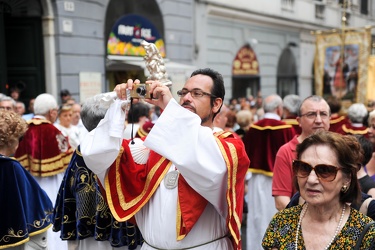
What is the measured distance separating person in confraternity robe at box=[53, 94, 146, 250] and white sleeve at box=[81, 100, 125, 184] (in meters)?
0.68

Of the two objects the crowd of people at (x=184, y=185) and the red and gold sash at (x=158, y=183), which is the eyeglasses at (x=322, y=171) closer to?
the crowd of people at (x=184, y=185)

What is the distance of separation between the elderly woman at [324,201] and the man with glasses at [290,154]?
4.63ft

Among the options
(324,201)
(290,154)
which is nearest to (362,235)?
(324,201)

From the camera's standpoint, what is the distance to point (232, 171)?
2332 millimetres

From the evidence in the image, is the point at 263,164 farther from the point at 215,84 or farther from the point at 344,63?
the point at 344,63

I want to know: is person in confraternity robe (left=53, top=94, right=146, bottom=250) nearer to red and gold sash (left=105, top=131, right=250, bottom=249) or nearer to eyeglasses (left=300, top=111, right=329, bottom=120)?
red and gold sash (left=105, top=131, right=250, bottom=249)

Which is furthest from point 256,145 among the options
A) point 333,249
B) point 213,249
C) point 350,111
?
point 333,249

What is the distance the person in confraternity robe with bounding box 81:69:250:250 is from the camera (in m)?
2.27

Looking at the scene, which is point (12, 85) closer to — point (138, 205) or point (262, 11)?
point (138, 205)

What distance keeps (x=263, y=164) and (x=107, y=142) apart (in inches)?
141

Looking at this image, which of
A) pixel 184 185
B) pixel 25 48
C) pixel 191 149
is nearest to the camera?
pixel 191 149

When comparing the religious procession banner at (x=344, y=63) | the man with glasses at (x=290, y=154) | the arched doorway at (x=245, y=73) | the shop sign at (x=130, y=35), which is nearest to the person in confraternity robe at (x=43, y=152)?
the man with glasses at (x=290, y=154)

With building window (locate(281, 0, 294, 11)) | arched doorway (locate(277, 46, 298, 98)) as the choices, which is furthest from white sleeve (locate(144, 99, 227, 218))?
building window (locate(281, 0, 294, 11))

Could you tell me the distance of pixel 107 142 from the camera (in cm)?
240
